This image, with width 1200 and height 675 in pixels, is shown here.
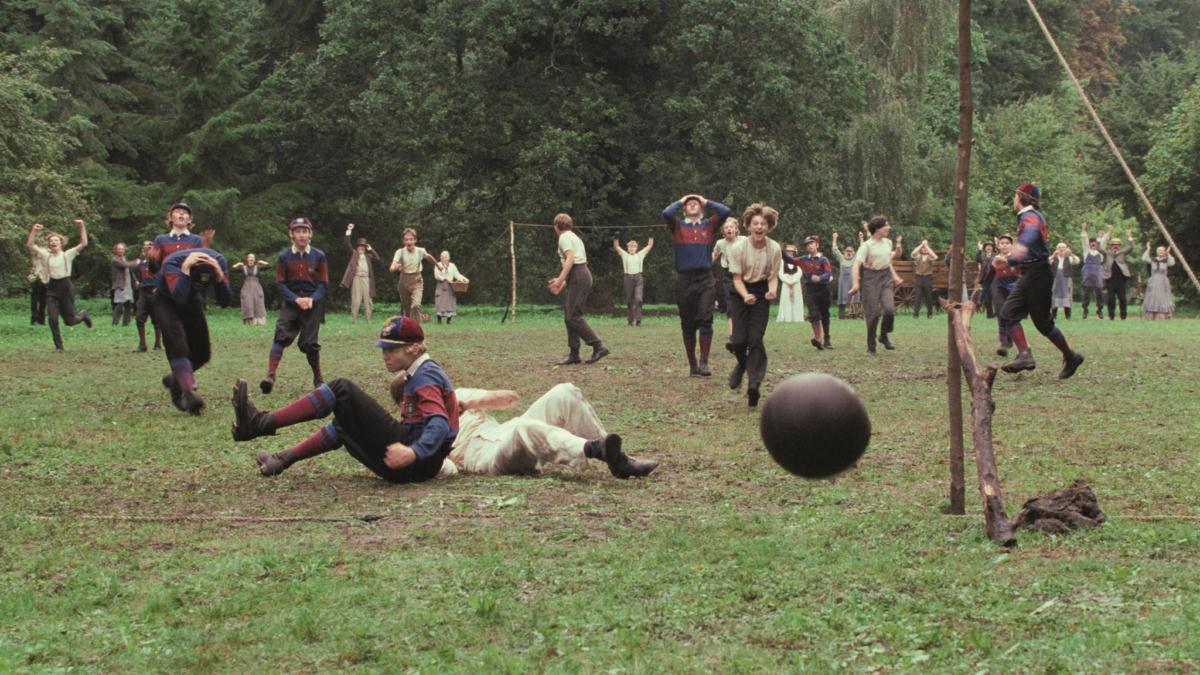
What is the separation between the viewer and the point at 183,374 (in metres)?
13.2

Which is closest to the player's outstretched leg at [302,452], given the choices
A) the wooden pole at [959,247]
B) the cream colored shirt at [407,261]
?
the wooden pole at [959,247]

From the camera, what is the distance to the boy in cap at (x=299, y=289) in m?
15.0

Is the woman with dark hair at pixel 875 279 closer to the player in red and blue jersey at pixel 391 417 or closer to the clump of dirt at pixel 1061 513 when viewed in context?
the player in red and blue jersey at pixel 391 417

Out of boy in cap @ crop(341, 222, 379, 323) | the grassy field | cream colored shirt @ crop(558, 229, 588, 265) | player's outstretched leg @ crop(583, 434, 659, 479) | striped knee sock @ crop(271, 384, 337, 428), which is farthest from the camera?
boy in cap @ crop(341, 222, 379, 323)

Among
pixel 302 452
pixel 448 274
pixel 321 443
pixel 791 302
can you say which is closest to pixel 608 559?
pixel 321 443

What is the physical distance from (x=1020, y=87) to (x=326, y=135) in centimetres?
3690

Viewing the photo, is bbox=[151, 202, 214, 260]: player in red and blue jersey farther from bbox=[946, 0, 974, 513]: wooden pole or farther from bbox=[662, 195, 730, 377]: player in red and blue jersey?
bbox=[946, 0, 974, 513]: wooden pole

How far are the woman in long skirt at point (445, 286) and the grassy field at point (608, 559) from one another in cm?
2283

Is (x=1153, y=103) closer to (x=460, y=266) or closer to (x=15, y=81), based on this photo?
(x=460, y=266)

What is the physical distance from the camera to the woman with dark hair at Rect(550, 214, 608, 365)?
18750 millimetres

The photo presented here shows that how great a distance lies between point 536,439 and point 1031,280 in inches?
314

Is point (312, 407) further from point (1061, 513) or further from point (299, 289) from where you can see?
point (299, 289)

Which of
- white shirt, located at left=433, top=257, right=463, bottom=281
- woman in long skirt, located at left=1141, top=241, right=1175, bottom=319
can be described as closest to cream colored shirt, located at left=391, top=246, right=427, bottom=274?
white shirt, located at left=433, top=257, right=463, bottom=281

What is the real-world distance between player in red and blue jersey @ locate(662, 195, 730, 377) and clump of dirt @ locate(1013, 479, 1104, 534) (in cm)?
944
